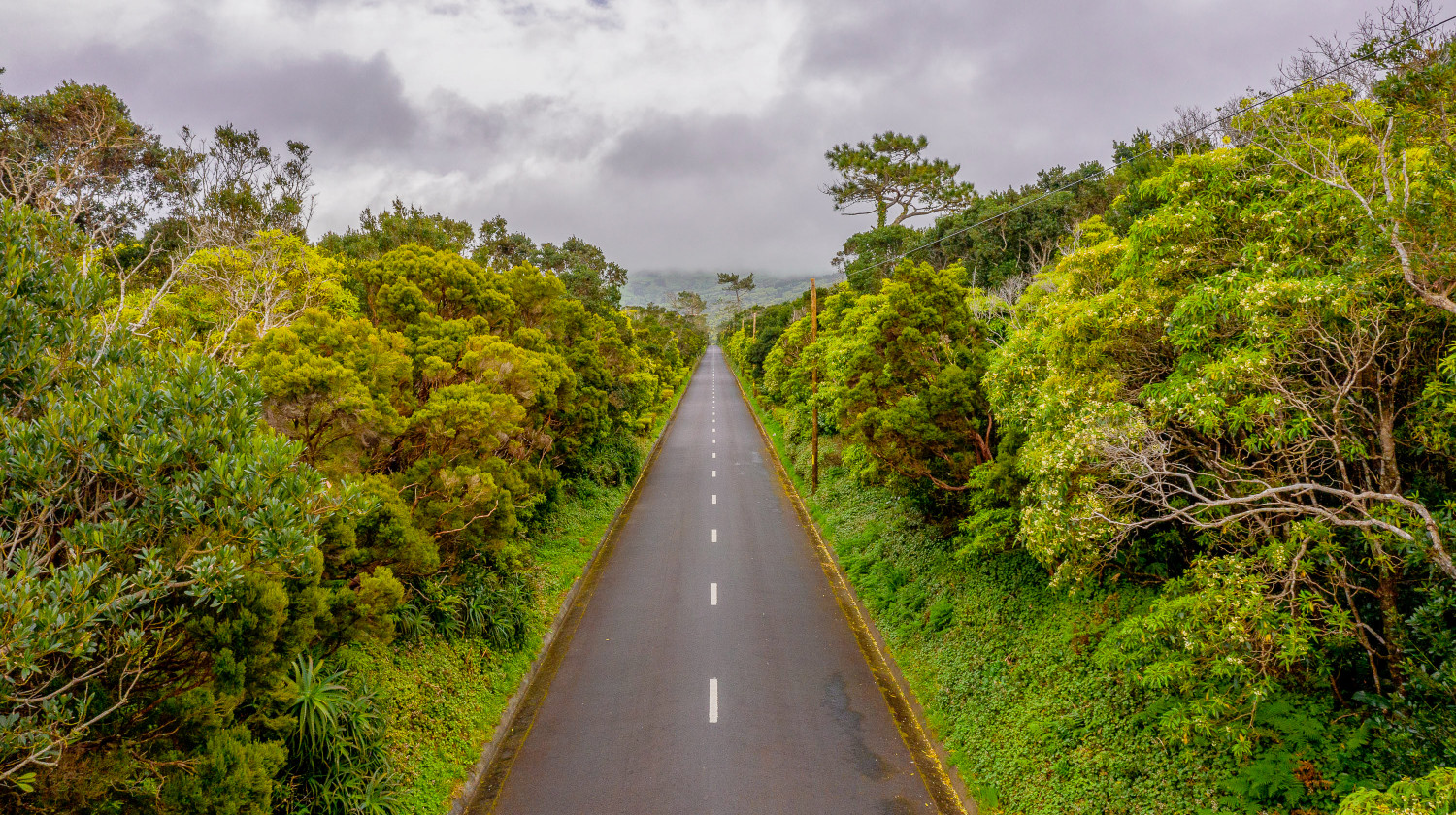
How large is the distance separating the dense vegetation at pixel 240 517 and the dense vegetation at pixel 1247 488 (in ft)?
25.3

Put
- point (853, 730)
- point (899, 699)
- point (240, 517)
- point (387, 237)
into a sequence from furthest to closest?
1. point (387, 237)
2. point (899, 699)
3. point (853, 730)
4. point (240, 517)

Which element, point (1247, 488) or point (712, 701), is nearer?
point (1247, 488)

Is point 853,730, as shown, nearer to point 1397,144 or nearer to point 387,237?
point 1397,144

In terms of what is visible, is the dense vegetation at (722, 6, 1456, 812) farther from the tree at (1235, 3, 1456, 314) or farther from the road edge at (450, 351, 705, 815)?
the road edge at (450, 351, 705, 815)

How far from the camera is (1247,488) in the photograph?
713cm

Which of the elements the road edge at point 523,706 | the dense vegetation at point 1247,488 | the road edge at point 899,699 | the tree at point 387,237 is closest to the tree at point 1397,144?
the dense vegetation at point 1247,488

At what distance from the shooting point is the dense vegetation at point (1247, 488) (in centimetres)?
566

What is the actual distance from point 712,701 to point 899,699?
327 cm

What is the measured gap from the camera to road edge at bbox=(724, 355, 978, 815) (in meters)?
8.77

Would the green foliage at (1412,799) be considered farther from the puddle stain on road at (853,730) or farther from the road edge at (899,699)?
the puddle stain on road at (853,730)

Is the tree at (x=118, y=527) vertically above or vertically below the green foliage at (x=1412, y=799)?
above

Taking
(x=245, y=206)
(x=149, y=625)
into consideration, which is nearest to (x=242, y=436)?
(x=149, y=625)

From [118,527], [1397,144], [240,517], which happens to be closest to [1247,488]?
[1397,144]

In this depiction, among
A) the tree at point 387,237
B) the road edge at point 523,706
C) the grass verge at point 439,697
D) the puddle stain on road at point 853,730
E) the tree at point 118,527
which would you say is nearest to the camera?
the tree at point 118,527
